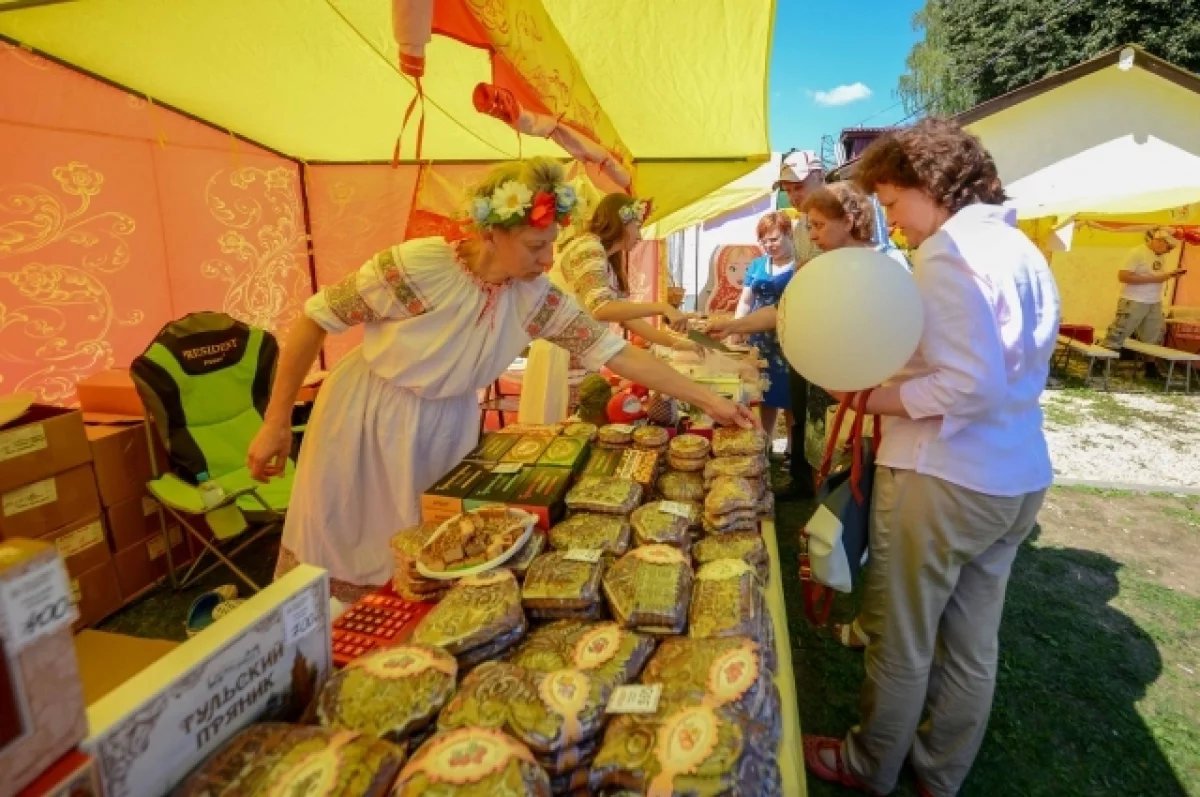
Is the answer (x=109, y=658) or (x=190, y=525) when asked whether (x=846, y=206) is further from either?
(x=190, y=525)

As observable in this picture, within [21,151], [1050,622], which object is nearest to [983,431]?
[1050,622]

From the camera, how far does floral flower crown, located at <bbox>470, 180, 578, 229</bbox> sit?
168 centimetres

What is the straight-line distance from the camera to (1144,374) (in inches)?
352

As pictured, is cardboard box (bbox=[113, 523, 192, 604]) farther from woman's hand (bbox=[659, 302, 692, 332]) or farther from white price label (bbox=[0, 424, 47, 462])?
woman's hand (bbox=[659, 302, 692, 332])

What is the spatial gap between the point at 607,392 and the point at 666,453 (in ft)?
1.99

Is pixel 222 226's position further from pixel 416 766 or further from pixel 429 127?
pixel 416 766

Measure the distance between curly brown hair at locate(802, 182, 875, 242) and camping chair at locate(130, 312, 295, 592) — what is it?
289 cm

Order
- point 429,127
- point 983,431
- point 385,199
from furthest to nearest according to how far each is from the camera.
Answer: point 385,199, point 429,127, point 983,431

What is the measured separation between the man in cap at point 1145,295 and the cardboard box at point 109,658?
11.4 m

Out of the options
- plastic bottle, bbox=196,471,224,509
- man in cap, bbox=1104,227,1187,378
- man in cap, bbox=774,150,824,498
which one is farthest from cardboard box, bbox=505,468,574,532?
man in cap, bbox=1104,227,1187,378

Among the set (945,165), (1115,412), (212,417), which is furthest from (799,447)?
(1115,412)

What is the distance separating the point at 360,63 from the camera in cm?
361

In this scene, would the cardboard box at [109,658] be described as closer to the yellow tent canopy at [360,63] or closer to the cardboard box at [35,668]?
the cardboard box at [35,668]

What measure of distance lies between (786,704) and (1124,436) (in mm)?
6842
